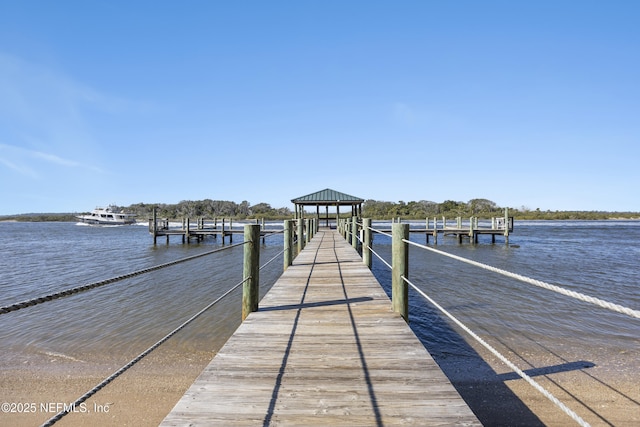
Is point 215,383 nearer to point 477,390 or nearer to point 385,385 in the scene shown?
point 385,385

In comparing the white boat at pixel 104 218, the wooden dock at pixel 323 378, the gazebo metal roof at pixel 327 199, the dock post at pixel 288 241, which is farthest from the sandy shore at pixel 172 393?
the white boat at pixel 104 218

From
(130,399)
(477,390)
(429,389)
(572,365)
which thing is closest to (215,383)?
(429,389)

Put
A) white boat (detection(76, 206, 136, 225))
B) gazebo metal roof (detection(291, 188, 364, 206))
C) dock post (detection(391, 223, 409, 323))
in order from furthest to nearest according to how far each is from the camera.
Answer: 1. white boat (detection(76, 206, 136, 225))
2. gazebo metal roof (detection(291, 188, 364, 206))
3. dock post (detection(391, 223, 409, 323))

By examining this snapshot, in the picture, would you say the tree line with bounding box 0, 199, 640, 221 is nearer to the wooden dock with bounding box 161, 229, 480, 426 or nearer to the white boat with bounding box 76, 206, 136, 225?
the white boat with bounding box 76, 206, 136, 225

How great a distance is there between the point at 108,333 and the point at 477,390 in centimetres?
642

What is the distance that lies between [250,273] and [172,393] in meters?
1.81

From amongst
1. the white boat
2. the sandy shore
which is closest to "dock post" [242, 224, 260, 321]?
the sandy shore

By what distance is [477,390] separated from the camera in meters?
4.04

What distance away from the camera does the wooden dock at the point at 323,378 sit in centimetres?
187

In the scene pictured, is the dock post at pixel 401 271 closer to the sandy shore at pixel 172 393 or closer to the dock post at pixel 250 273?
the sandy shore at pixel 172 393

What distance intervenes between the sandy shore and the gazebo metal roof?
696 inches

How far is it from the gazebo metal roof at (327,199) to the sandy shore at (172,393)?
17.7 metres

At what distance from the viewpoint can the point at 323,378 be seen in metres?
2.32

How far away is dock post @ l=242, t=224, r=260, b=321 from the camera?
3941 millimetres
